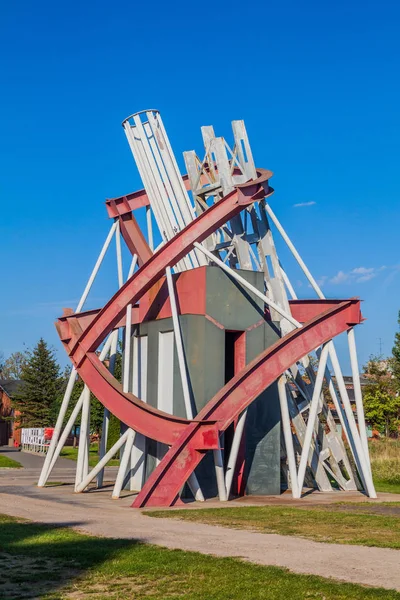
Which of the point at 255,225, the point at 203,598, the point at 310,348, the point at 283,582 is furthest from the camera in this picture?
the point at 255,225

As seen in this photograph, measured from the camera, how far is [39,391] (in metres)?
69.7

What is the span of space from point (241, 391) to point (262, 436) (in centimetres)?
328

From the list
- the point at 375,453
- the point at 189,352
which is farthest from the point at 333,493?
the point at 375,453

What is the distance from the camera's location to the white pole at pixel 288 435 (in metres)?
21.8

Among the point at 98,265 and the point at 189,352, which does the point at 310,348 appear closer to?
the point at 189,352

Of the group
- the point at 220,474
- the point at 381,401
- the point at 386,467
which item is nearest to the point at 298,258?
the point at 220,474

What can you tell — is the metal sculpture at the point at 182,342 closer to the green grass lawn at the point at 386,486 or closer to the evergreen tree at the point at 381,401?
the green grass lawn at the point at 386,486

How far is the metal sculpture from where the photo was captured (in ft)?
68.1

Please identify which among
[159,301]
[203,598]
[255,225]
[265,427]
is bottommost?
[203,598]

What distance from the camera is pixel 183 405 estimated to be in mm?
22984

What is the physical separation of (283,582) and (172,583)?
1276 millimetres

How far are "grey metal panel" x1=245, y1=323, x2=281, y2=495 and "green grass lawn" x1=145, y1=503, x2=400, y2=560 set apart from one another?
13.0 feet

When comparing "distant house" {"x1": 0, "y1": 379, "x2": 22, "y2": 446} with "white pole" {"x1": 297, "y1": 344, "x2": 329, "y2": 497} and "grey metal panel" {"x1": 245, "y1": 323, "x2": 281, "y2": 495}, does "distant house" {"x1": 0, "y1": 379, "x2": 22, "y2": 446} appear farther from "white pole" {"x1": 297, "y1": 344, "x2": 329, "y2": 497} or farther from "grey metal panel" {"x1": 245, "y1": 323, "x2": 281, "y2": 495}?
"white pole" {"x1": 297, "y1": 344, "x2": 329, "y2": 497}

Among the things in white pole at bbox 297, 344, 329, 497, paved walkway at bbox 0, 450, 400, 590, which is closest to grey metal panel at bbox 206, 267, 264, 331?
white pole at bbox 297, 344, 329, 497
